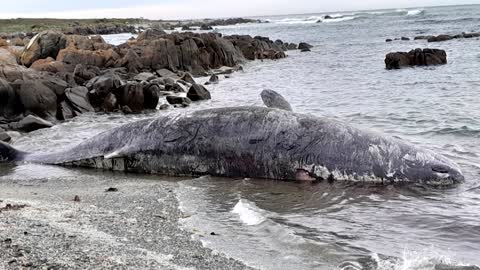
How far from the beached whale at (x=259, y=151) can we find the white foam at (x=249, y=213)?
1357 mm

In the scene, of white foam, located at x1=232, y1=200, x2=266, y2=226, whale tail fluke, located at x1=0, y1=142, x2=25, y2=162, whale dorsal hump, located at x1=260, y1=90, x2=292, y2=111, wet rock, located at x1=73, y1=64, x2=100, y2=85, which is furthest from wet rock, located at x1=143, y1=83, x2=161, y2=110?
Result: white foam, located at x1=232, y1=200, x2=266, y2=226

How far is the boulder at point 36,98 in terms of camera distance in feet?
43.9

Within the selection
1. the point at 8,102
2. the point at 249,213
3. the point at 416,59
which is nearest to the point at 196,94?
the point at 8,102

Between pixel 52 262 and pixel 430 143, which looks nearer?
pixel 52 262

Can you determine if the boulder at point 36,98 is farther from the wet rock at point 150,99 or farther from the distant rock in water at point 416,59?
the distant rock in water at point 416,59

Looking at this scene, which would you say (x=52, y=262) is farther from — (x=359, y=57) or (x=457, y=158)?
(x=359, y=57)

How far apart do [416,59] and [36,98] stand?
19.6 meters

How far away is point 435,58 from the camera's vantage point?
26.6 meters

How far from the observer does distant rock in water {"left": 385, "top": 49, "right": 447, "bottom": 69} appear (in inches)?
1033

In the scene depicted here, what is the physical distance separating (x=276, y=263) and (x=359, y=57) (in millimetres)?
29622

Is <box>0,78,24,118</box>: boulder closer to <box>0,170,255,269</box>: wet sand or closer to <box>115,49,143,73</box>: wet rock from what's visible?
<box>0,170,255,269</box>: wet sand

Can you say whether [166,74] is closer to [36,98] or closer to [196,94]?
[196,94]

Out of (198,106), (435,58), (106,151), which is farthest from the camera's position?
(435,58)

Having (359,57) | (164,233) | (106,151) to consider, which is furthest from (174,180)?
(359,57)
